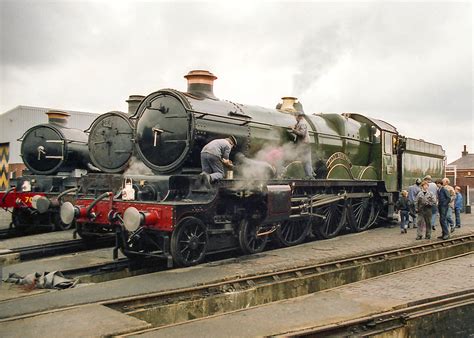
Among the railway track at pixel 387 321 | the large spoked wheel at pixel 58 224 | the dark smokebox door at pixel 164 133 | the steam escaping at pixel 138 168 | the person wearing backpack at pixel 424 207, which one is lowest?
the railway track at pixel 387 321

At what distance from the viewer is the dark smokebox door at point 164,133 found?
8188 millimetres

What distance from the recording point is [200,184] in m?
7.97

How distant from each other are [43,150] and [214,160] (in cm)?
681

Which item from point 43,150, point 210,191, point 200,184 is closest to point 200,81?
point 200,184

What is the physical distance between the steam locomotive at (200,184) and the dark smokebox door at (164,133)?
0.02 m

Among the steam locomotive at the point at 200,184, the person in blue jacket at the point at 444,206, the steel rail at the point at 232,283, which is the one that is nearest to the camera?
the steel rail at the point at 232,283

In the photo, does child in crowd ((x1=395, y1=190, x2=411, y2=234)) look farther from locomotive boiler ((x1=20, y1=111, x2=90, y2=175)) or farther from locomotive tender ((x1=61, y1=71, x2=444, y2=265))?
locomotive boiler ((x1=20, y1=111, x2=90, y2=175))

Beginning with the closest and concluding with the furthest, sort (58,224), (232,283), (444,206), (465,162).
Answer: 1. (232,283)
2. (444,206)
3. (58,224)
4. (465,162)

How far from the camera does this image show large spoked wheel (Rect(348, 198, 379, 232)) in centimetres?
1246

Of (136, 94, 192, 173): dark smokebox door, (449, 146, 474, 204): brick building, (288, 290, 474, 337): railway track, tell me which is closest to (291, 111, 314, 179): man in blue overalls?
(136, 94, 192, 173): dark smokebox door

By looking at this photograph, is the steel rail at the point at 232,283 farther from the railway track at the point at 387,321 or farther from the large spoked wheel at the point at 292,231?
the large spoked wheel at the point at 292,231

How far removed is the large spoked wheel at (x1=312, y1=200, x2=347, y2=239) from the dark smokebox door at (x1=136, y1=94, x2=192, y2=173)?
13.2 ft

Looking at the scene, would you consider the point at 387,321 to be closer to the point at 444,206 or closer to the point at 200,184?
the point at 200,184

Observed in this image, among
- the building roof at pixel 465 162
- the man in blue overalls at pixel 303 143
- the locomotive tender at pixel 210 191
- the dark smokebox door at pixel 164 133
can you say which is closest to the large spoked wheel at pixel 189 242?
the locomotive tender at pixel 210 191
